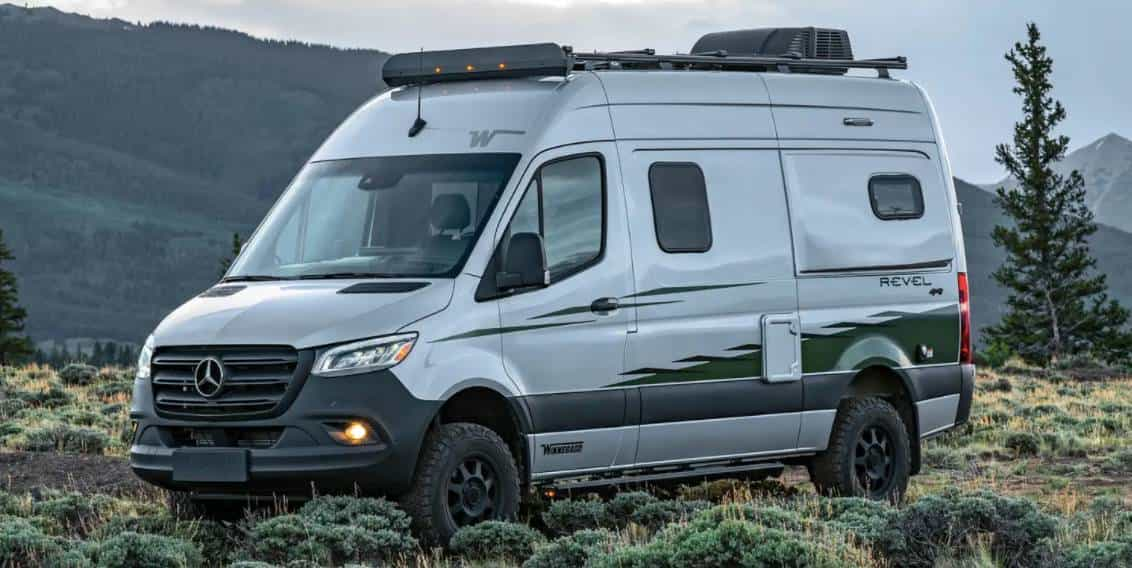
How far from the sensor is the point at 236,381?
980 centimetres

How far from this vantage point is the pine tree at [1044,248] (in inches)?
2452

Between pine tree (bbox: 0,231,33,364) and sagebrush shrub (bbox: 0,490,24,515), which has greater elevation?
pine tree (bbox: 0,231,33,364)

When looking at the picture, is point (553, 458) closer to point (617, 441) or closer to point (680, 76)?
point (617, 441)

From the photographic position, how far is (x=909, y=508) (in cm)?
966

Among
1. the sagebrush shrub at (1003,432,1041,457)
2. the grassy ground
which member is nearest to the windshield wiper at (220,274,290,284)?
the grassy ground

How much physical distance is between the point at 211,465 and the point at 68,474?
456 cm

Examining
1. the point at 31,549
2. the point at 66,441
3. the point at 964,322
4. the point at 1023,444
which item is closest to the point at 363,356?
the point at 31,549

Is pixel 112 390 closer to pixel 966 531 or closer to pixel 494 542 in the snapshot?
pixel 494 542

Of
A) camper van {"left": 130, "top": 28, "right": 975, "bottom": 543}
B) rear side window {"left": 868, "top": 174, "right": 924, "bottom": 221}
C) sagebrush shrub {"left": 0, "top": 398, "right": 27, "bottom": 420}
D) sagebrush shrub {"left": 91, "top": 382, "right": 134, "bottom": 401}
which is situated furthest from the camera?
sagebrush shrub {"left": 91, "top": 382, "right": 134, "bottom": 401}

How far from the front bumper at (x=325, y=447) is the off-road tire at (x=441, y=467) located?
0.33 feet

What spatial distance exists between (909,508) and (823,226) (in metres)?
3.36

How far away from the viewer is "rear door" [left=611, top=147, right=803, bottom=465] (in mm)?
11281

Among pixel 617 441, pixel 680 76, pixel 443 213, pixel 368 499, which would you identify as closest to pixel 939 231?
pixel 680 76

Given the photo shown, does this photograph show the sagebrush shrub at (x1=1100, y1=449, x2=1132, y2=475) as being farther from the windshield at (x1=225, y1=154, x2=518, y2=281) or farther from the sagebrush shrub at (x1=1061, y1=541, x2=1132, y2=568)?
the windshield at (x1=225, y1=154, x2=518, y2=281)
